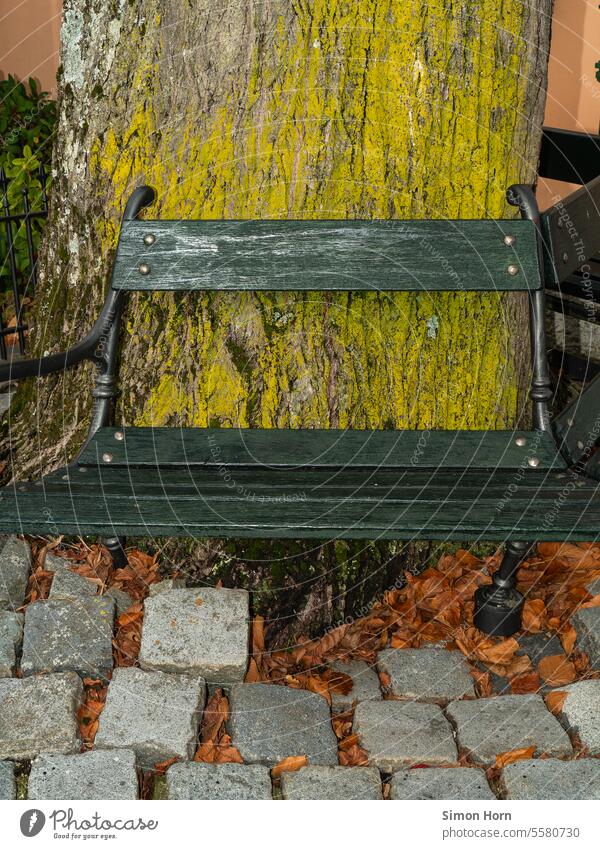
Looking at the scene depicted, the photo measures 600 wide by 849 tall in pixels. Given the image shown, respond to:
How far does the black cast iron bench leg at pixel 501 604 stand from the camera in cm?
289

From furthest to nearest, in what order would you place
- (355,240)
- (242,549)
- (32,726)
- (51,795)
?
(242,549) < (355,240) < (32,726) < (51,795)

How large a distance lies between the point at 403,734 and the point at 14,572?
1236 millimetres

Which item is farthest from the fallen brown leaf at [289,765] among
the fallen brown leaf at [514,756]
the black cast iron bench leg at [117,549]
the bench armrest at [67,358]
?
the bench armrest at [67,358]

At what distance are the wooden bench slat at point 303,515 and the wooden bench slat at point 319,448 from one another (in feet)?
0.82

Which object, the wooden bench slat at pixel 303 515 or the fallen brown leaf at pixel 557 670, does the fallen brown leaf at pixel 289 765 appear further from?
the fallen brown leaf at pixel 557 670

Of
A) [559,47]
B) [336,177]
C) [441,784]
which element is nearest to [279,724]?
[441,784]

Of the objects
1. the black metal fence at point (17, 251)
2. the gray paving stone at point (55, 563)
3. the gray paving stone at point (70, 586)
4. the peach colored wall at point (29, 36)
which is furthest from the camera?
the peach colored wall at point (29, 36)

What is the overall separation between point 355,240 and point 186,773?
1.41 meters

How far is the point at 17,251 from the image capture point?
5680mm

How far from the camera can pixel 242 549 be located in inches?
119

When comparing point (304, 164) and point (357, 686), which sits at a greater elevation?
point (304, 164)

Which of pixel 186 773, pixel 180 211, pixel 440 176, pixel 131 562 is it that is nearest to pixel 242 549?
pixel 131 562

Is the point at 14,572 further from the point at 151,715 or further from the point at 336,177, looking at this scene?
the point at 336,177

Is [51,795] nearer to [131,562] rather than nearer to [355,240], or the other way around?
[131,562]
